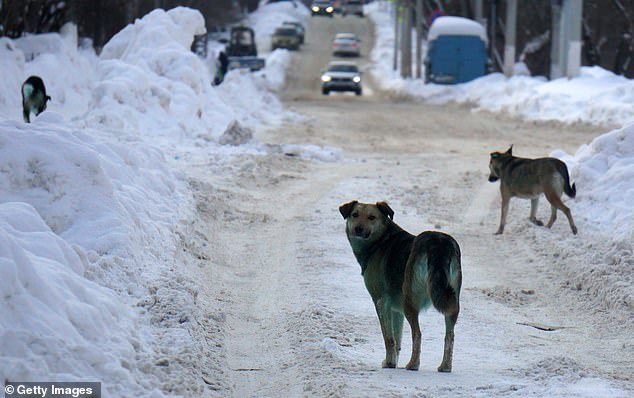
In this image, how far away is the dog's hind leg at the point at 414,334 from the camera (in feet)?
25.5

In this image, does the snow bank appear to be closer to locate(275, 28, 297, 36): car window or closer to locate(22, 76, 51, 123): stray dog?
locate(22, 76, 51, 123): stray dog

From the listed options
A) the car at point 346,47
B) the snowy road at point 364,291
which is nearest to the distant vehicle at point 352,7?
the car at point 346,47

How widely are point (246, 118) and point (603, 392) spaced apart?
2510 cm

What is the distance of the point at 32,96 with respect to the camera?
21.9 metres

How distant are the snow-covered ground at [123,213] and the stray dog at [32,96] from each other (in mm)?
1071

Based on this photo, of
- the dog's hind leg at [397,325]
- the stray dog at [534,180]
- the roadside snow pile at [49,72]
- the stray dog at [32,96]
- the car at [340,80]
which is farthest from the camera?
the car at [340,80]

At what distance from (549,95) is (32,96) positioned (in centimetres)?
1883

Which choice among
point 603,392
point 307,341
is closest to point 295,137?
point 307,341

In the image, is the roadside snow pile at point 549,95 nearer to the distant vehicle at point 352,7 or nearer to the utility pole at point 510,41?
the utility pole at point 510,41

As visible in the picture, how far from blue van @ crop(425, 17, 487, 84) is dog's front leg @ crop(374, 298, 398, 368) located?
44.0 metres

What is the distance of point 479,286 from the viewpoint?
11383mm

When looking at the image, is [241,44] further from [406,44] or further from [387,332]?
[387,332]

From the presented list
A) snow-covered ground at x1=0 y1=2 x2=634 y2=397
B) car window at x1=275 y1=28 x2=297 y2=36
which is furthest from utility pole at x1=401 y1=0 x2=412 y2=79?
snow-covered ground at x1=0 y1=2 x2=634 y2=397

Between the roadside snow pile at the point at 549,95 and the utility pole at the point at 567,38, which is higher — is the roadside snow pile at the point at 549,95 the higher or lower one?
the lower one
